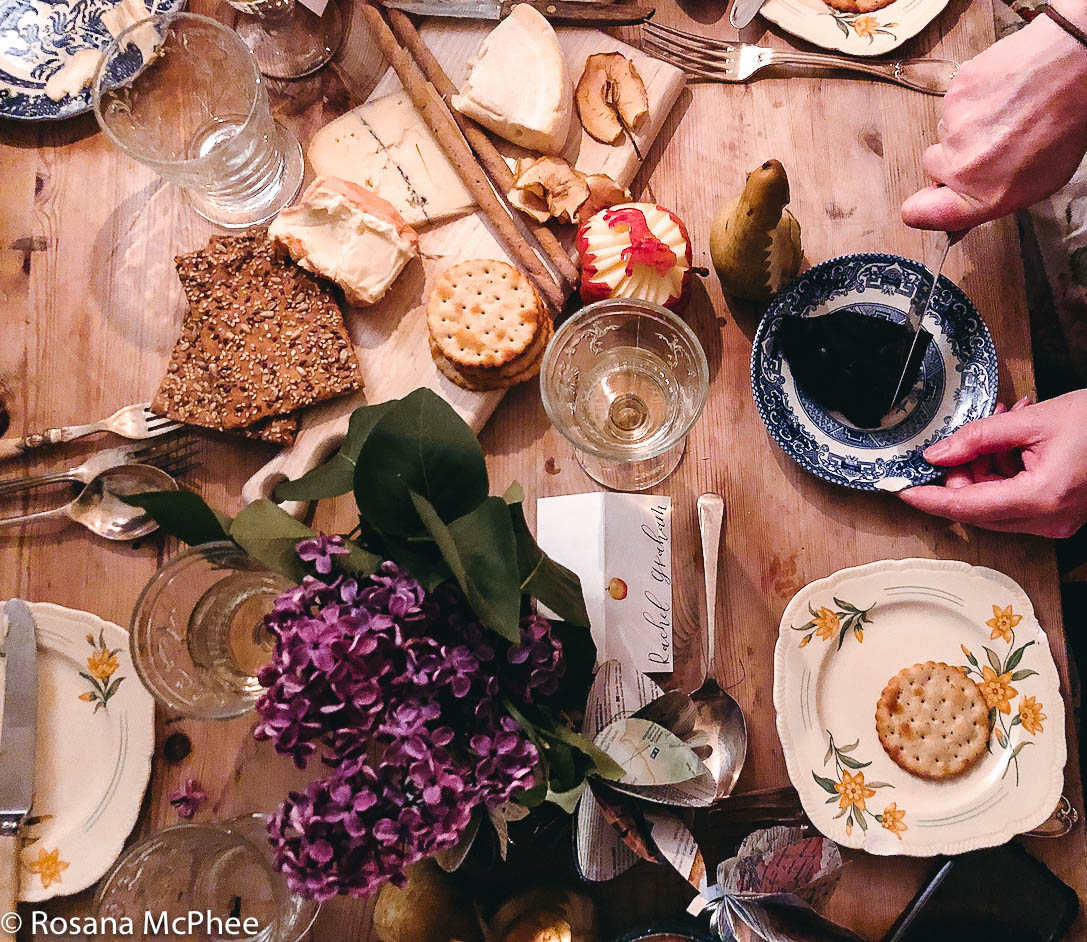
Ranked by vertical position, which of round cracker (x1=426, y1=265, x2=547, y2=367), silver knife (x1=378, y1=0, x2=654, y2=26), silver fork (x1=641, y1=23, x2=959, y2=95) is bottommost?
round cracker (x1=426, y1=265, x2=547, y2=367)

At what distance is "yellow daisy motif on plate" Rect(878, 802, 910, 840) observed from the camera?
946mm

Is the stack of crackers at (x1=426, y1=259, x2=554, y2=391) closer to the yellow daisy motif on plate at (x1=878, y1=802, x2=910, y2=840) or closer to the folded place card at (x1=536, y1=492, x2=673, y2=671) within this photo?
the folded place card at (x1=536, y1=492, x2=673, y2=671)

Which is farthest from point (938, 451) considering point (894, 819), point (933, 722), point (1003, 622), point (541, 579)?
point (541, 579)

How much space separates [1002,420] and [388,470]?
2.47 ft

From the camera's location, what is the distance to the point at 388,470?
2.18 feet

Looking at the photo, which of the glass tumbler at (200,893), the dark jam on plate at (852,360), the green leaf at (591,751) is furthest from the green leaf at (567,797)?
the dark jam on plate at (852,360)

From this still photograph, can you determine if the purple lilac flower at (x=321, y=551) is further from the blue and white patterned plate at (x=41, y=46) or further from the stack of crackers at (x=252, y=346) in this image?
the blue and white patterned plate at (x=41, y=46)

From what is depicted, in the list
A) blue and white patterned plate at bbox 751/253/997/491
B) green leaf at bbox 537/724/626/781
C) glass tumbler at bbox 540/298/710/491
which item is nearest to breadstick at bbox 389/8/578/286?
glass tumbler at bbox 540/298/710/491

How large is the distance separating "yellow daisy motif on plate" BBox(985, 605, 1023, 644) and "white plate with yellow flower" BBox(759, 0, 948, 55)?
2.54 ft

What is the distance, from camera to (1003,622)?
989 millimetres

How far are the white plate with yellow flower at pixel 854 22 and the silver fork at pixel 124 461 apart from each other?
3.29 ft

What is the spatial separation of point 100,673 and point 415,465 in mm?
602

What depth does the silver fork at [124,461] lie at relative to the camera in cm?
103

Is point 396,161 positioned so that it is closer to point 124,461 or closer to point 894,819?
point 124,461
